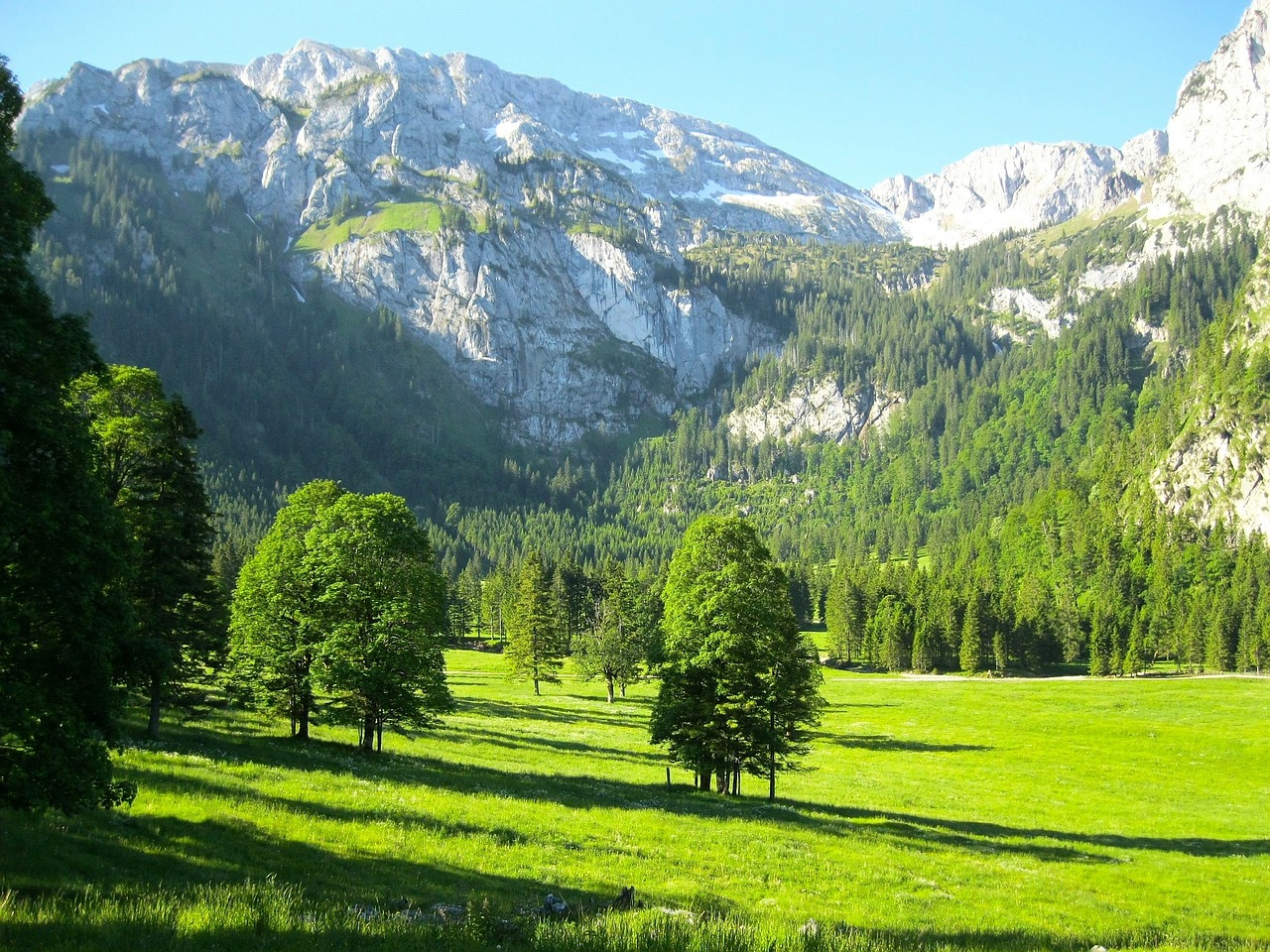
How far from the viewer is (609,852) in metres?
20.9

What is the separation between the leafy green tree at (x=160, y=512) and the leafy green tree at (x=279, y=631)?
3.07 metres

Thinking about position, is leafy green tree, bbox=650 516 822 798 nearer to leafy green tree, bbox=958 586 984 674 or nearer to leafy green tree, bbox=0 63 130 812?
leafy green tree, bbox=0 63 130 812

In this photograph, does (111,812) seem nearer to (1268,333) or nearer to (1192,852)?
(1192,852)

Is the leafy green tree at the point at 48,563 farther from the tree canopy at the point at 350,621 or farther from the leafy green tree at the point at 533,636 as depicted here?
the leafy green tree at the point at 533,636

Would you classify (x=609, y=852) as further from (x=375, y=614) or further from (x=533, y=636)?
(x=533, y=636)

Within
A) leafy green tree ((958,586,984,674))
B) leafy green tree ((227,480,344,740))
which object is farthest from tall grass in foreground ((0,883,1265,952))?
leafy green tree ((958,586,984,674))

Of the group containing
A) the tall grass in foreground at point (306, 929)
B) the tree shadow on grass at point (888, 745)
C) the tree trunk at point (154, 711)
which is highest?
the tall grass in foreground at point (306, 929)

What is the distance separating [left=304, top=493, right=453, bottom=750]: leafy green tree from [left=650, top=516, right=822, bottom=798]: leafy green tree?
1097 cm

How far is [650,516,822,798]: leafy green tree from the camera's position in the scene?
32969mm

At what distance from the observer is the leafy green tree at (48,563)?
1219 centimetres

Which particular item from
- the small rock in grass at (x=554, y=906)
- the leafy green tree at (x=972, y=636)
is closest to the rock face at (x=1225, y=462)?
the leafy green tree at (x=972, y=636)

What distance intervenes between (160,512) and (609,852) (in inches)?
821

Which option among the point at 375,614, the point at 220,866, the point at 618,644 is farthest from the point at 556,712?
the point at 220,866

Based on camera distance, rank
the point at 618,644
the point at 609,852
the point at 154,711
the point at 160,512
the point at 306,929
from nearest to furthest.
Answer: the point at 306,929 < the point at 609,852 < the point at 160,512 < the point at 154,711 < the point at 618,644
